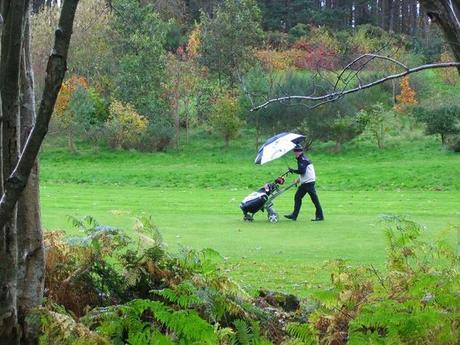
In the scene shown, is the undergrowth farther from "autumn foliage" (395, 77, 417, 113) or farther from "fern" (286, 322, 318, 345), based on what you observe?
"autumn foliage" (395, 77, 417, 113)

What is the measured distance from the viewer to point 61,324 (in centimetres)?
538

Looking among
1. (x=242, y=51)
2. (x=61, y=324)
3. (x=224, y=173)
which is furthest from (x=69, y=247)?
(x=242, y=51)

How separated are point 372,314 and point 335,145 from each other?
4104cm

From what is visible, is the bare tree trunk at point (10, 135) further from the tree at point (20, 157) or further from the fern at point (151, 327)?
the fern at point (151, 327)

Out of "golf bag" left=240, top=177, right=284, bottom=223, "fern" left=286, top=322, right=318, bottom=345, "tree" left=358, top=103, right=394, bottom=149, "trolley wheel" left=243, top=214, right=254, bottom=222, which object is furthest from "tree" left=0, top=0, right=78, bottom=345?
"tree" left=358, top=103, right=394, bottom=149

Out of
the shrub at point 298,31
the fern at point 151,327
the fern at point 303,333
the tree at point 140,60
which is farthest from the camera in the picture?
the shrub at point 298,31

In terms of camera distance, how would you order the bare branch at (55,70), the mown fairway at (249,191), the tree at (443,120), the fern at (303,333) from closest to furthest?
the bare branch at (55,70) → the fern at (303,333) → the mown fairway at (249,191) → the tree at (443,120)

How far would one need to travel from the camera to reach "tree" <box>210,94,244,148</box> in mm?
47406

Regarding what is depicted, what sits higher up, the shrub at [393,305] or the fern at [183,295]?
the fern at [183,295]

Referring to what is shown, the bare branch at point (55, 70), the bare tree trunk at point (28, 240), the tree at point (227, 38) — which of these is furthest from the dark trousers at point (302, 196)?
the tree at point (227, 38)

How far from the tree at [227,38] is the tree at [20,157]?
4775 cm

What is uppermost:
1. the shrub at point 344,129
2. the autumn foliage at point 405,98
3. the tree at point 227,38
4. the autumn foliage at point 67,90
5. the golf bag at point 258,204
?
the tree at point 227,38

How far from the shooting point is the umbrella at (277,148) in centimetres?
2064

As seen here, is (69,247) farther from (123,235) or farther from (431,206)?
(431,206)
